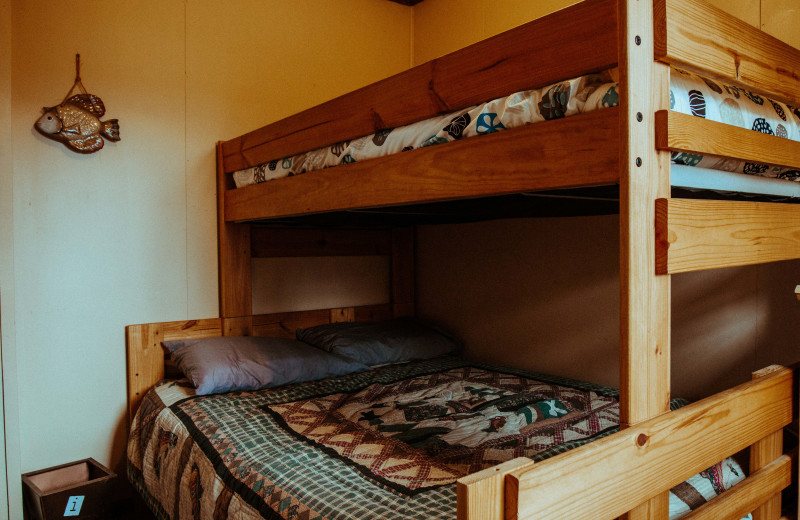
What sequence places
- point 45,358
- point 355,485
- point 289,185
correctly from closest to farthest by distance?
1. point 355,485
2. point 289,185
3. point 45,358

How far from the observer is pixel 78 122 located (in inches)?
84.0

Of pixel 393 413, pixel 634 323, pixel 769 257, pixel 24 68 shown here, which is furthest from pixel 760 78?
pixel 24 68

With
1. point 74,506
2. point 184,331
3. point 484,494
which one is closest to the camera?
point 484,494

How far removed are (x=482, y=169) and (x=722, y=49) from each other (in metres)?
0.50

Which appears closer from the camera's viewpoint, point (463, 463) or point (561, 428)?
point (463, 463)

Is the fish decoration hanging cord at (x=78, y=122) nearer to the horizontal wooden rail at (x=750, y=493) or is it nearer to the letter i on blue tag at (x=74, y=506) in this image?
the letter i on blue tag at (x=74, y=506)

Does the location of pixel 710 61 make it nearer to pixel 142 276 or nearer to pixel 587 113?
pixel 587 113

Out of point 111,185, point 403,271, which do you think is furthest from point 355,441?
point 403,271

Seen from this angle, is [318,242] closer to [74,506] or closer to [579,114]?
[74,506]

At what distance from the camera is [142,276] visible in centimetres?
232

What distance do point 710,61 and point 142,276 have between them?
7.08 ft

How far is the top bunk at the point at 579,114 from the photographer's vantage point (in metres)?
0.95

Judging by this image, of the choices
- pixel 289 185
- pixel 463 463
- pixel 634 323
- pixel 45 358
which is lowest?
pixel 463 463

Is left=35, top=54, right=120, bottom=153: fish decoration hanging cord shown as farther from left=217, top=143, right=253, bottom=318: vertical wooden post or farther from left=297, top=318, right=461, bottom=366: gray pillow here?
left=297, top=318, right=461, bottom=366: gray pillow
